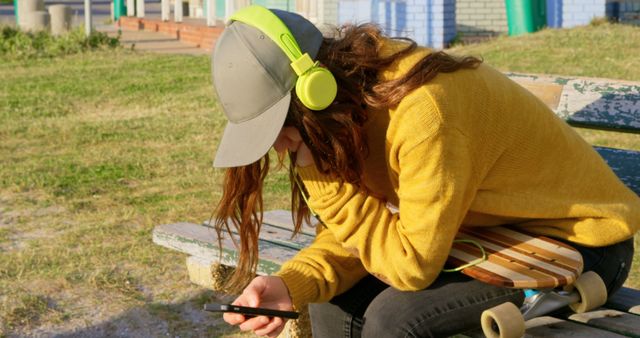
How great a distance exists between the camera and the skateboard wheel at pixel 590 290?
2.37m

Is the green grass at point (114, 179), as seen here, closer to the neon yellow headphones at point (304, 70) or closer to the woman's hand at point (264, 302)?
the woman's hand at point (264, 302)

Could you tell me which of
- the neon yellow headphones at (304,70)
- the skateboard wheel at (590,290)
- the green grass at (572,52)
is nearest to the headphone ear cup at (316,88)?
the neon yellow headphones at (304,70)

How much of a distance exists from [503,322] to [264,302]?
1.85 ft

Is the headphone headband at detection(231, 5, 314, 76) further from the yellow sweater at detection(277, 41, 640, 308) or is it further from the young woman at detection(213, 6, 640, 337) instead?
the yellow sweater at detection(277, 41, 640, 308)

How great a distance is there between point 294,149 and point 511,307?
559 millimetres

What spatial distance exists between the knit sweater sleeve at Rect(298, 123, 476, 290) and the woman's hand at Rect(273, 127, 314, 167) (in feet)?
0.11

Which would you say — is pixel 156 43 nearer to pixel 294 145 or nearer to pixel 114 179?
pixel 114 179

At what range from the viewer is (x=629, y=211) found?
245 centimetres

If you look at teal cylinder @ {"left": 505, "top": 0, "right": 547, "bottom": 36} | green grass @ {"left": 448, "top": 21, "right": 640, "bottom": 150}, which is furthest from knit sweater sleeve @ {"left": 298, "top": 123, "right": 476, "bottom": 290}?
teal cylinder @ {"left": 505, "top": 0, "right": 547, "bottom": 36}

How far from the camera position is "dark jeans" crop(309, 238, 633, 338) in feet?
7.39

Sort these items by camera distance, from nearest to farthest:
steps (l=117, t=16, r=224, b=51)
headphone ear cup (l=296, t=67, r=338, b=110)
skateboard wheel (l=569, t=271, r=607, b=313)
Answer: headphone ear cup (l=296, t=67, r=338, b=110) → skateboard wheel (l=569, t=271, r=607, b=313) → steps (l=117, t=16, r=224, b=51)

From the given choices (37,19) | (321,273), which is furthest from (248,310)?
(37,19)

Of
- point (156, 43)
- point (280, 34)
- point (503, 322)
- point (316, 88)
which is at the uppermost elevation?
point (280, 34)

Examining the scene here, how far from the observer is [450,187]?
85.2 inches
